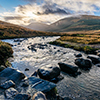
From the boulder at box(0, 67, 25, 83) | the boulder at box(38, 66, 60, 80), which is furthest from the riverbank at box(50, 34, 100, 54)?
the boulder at box(0, 67, 25, 83)

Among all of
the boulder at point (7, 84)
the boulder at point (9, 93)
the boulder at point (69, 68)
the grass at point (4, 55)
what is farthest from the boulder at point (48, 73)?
the grass at point (4, 55)

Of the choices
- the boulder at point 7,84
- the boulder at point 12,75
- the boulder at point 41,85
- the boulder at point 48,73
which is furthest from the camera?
the boulder at point 48,73

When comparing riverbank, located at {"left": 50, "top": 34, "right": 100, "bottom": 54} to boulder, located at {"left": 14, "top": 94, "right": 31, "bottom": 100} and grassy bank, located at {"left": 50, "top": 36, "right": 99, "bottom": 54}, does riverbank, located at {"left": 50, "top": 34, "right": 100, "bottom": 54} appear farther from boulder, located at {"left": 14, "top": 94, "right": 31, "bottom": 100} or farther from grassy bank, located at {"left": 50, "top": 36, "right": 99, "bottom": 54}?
boulder, located at {"left": 14, "top": 94, "right": 31, "bottom": 100}

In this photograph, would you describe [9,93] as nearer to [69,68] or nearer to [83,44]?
[69,68]

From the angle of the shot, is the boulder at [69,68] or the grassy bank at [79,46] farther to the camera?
the grassy bank at [79,46]

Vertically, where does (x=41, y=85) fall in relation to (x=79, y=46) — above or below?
below

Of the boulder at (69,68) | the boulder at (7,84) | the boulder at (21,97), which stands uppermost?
the boulder at (7,84)

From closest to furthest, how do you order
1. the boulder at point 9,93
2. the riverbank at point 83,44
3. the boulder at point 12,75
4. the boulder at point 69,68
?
the boulder at point 9,93 < the boulder at point 12,75 < the boulder at point 69,68 < the riverbank at point 83,44

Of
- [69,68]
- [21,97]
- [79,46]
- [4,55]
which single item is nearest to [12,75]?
[21,97]

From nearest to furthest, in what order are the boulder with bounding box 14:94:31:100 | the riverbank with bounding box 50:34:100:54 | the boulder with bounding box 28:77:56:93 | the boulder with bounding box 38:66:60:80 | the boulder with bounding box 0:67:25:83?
1. the boulder with bounding box 14:94:31:100
2. the boulder with bounding box 28:77:56:93
3. the boulder with bounding box 0:67:25:83
4. the boulder with bounding box 38:66:60:80
5. the riverbank with bounding box 50:34:100:54

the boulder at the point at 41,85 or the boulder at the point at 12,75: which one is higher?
the boulder at the point at 12,75

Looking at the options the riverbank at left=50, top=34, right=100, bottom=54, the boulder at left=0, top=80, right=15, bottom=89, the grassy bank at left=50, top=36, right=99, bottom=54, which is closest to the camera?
the boulder at left=0, top=80, right=15, bottom=89

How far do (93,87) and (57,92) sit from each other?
4044mm

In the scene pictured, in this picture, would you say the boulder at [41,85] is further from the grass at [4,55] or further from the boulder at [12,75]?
the grass at [4,55]
